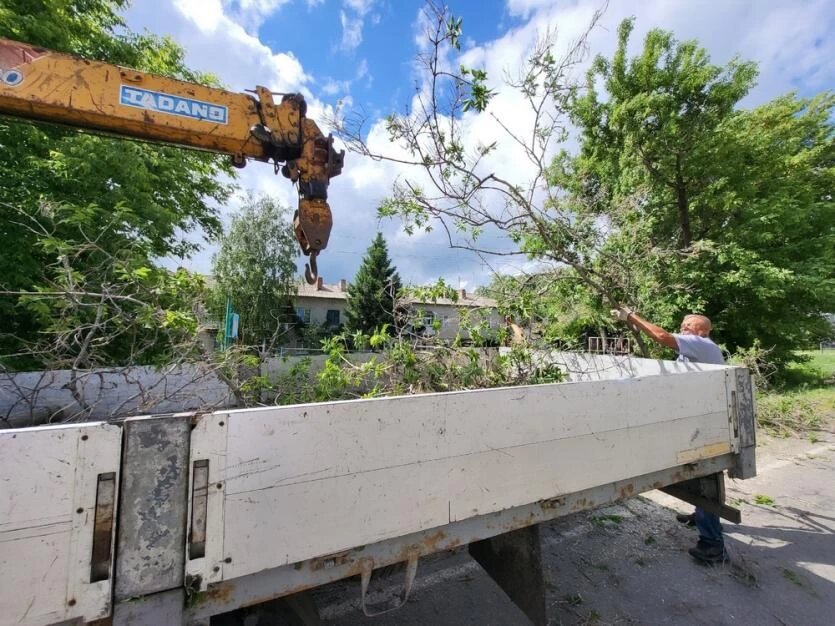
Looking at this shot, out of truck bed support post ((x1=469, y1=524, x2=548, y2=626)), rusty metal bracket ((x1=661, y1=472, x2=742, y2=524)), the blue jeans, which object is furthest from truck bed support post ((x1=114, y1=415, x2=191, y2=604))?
the blue jeans

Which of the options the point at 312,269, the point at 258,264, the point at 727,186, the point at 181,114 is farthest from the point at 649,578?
the point at 258,264

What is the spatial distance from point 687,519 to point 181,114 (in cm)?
493

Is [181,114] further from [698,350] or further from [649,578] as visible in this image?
[649,578]

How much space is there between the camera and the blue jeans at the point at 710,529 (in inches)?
115

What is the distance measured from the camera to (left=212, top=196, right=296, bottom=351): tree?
19.5 m

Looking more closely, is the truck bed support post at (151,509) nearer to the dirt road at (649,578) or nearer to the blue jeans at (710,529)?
the dirt road at (649,578)

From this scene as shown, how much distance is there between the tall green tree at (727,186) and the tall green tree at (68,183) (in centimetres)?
849

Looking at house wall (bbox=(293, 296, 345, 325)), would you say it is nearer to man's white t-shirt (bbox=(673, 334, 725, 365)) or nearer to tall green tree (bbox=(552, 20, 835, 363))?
tall green tree (bbox=(552, 20, 835, 363))

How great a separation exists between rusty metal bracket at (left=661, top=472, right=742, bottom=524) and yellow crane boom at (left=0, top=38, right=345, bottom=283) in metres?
2.90

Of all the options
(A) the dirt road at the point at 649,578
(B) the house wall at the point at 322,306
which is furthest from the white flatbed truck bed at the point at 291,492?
(B) the house wall at the point at 322,306

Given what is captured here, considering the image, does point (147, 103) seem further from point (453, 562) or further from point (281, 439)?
point (453, 562)

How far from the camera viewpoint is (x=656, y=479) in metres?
2.27

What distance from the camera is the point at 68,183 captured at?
531cm

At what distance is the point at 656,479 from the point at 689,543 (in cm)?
157
